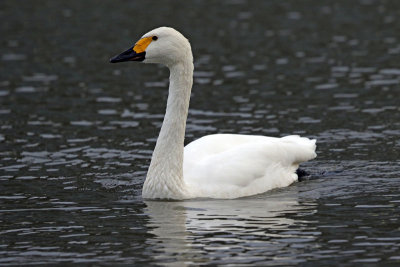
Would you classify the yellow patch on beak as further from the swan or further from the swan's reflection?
the swan's reflection

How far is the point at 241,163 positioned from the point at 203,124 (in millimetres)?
5060

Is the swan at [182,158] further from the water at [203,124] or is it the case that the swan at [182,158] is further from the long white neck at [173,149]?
the water at [203,124]

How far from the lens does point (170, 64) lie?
46.7 feet

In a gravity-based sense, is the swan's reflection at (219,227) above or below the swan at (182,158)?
below

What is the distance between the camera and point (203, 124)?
19.4 m

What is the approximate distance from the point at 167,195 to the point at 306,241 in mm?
2888

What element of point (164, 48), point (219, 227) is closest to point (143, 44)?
point (164, 48)

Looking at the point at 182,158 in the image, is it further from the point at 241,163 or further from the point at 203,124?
the point at 203,124

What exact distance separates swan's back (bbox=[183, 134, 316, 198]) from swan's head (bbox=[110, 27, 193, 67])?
1.41 m

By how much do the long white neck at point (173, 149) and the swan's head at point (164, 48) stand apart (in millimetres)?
95

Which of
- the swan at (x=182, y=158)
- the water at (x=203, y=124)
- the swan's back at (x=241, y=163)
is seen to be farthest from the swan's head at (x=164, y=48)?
the water at (x=203, y=124)

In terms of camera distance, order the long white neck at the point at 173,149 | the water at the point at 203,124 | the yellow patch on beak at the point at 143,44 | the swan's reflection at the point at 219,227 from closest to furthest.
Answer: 1. the swan's reflection at the point at 219,227
2. the water at the point at 203,124
3. the long white neck at the point at 173,149
4. the yellow patch on beak at the point at 143,44

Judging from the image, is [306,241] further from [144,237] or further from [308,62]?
[308,62]

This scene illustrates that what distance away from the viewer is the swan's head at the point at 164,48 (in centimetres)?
1414
